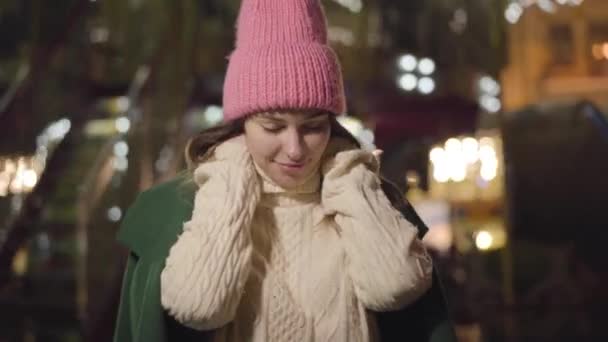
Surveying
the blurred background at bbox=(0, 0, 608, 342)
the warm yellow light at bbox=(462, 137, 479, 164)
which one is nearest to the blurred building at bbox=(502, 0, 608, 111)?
the blurred background at bbox=(0, 0, 608, 342)

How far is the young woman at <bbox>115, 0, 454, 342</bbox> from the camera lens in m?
0.79

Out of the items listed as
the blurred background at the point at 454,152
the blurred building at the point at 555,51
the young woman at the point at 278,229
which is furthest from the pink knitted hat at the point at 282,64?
the blurred building at the point at 555,51

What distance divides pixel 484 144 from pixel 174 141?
3.27 feet

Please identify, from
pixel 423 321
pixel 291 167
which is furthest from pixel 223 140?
pixel 423 321

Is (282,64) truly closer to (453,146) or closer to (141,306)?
(141,306)

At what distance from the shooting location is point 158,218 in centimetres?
89

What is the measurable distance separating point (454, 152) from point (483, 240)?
0.27 m

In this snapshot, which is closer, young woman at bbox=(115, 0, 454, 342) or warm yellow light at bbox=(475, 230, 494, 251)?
young woman at bbox=(115, 0, 454, 342)

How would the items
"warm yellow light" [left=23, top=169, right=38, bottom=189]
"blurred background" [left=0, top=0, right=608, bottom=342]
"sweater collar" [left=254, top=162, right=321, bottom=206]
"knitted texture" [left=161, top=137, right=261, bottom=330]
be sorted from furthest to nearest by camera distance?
"warm yellow light" [left=23, top=169, right=38, bottom=189], "blurred background" [left=0, top=0, right=608, bottom=342], "sweater collar" [left=254, top=162, right=321, bottom=206], "knitted texture" [left=161, top=137, right=261, bottom=330]

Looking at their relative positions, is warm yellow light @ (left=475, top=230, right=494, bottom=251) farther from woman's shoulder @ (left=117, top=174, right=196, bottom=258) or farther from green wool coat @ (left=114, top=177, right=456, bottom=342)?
woman's shoulder @ (left=117, top=174, right=196, bottom=258)

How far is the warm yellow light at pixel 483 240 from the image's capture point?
2004mm

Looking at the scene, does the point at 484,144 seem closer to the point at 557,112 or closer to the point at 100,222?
the point at 557,112

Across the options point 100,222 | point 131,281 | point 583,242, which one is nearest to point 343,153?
point 131,281

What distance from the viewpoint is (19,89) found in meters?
2.14
